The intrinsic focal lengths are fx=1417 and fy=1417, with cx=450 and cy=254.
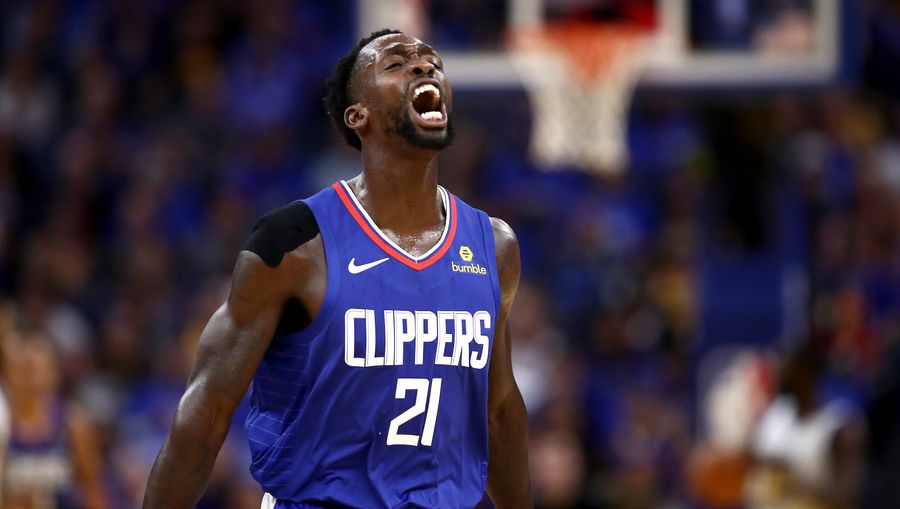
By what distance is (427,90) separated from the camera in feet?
12.8

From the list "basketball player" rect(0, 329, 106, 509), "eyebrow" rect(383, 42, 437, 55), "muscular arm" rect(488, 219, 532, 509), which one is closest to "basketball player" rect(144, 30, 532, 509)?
"eyebrow" rect(383, 42, 437, 55)

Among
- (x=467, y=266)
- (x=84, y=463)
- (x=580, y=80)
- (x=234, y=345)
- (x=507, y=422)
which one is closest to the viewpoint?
(x=234, y=345)

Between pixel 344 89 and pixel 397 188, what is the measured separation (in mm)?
350

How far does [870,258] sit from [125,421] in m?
5.56

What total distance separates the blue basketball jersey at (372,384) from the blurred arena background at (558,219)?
3657mm

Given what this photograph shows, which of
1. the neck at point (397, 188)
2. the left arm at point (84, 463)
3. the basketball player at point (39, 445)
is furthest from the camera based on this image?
the left arm at point (84, 463)

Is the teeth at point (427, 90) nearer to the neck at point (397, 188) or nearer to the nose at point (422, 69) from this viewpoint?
the nose at point (422, 69)

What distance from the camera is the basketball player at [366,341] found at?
369 centimetres

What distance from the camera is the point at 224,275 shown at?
1105 centimetres

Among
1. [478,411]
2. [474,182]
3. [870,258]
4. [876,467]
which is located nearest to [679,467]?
[870,258]

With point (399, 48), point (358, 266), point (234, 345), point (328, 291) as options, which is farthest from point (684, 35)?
point (234, 345)

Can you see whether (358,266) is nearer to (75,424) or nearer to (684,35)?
(75,424)

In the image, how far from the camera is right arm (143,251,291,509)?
367 centimetres

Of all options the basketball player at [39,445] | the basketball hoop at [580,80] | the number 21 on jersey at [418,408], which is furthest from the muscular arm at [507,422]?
the basketball hoop at [580,80]
